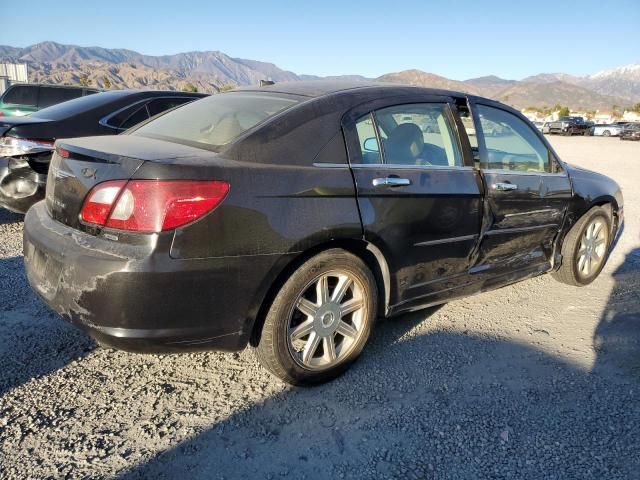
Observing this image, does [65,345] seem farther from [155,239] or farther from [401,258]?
[401,258]

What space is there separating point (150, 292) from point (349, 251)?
43.4 inches

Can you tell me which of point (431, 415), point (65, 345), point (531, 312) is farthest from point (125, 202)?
point (531, 312)

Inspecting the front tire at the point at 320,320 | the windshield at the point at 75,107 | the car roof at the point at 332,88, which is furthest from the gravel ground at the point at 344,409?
the windshield at the point at 75,107

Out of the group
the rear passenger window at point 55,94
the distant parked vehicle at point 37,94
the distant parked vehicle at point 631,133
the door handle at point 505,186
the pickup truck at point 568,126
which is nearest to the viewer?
the door handle at point 505,186

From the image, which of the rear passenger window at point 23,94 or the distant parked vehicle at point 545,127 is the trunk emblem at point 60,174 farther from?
the distant parked vehicle at point 545,127

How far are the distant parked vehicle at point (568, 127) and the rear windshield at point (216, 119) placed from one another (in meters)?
46.5

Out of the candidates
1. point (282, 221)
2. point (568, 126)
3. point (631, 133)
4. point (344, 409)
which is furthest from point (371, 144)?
point (568, 126)

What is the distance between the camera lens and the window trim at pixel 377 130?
2746 millimetres

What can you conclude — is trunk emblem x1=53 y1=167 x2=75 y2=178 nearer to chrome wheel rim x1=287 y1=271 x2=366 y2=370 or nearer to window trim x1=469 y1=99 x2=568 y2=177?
chrome wheel rim x1=287 y1=271 x2=366 y2=370

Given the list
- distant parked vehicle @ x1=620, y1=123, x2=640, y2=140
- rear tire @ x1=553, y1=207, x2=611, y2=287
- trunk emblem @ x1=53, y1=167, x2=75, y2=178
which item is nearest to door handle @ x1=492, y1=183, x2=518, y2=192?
rear tire @ x1=553, y1=207, x2=611, y2=287

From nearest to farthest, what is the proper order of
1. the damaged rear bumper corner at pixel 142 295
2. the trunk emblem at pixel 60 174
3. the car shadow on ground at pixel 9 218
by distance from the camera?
the damaged rear bumper corner at pixel 142 295
the trunk emblem at pixel 60 174
the car shadow on ground at pixel 9 218

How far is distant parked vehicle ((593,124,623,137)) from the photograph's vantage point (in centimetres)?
4438

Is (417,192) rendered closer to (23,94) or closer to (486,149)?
(486,149)

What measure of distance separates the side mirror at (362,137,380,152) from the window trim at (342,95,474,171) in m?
0.03
